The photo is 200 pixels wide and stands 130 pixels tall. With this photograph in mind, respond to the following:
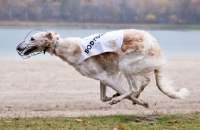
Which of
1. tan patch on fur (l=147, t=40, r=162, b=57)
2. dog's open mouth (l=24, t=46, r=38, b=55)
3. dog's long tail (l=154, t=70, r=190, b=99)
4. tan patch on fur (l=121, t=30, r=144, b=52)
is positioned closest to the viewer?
tan patch on fur (l=121, t=30, r=144, b=52)

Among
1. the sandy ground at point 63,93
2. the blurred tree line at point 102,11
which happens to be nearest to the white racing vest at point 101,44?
the sandy ground at point 63,93

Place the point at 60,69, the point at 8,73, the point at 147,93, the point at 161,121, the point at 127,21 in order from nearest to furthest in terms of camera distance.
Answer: the point at 161,121
the point at 147,93
the point at 8,73
the point at 60,69
the point at 127,21

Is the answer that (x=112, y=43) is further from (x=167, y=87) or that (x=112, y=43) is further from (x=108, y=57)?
(x=167, y=87)

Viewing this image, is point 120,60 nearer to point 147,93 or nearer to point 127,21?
point 147,93

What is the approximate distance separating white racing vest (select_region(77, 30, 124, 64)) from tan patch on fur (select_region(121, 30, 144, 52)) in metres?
0.08

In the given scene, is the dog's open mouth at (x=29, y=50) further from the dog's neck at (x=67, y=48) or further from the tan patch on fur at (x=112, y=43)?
the tan patch on fur at (x=112, y=43)

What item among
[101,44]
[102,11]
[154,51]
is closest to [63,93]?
[101,44]

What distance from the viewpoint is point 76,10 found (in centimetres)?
5369

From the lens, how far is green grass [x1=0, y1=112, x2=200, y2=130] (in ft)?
28.7

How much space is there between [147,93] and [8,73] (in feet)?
20.5

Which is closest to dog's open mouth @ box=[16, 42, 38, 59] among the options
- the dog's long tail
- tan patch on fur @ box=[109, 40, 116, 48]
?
tan patch on fur @ box=[109, 40, 116, 48]

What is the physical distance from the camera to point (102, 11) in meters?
53.2

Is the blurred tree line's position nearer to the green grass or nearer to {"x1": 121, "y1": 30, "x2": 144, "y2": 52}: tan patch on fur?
{"x1": 121, "y1": 30, "x2": 144, "y2": 52}: tan patch on fur

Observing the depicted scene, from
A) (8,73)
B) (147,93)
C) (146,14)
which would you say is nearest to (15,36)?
(146,14)
